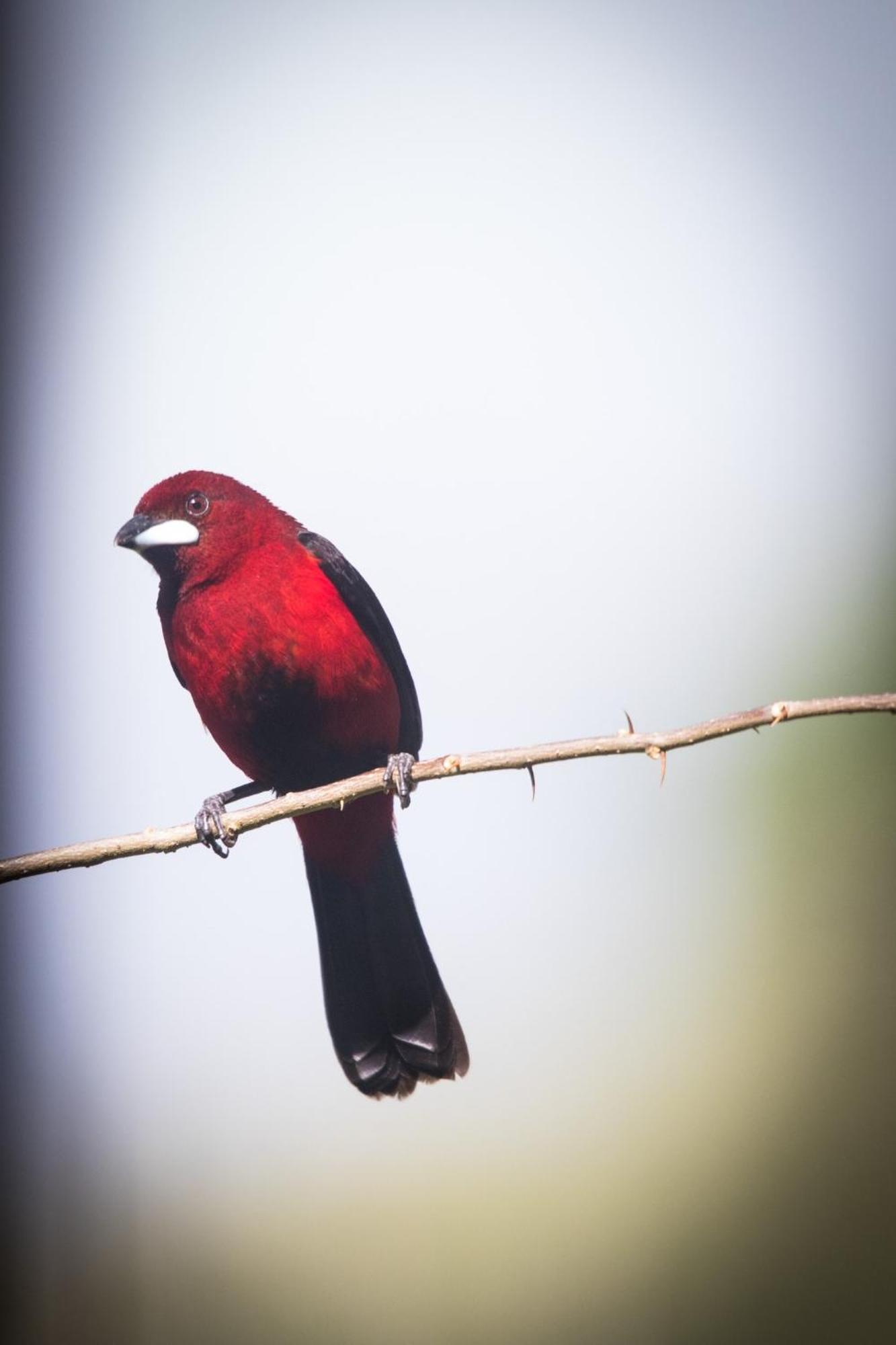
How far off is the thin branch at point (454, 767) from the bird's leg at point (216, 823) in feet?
0.51

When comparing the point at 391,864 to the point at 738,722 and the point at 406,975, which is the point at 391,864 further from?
the point at 738,722

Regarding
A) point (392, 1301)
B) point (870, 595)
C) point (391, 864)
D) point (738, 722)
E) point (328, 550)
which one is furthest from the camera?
point (870, 595)

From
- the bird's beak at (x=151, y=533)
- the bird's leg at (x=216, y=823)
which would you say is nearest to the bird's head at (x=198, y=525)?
the bird's beak at (x=151, y=533)

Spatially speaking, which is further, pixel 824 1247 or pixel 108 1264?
pixel 824 1247

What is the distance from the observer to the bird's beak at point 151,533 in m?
2.21

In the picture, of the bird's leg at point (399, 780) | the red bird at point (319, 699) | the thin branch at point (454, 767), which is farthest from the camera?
the red bird at point (319, 699)

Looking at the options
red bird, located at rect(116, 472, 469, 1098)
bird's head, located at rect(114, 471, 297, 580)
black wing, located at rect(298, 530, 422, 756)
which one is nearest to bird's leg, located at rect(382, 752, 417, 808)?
red bird, located at rect(116, 472, 469, 1098)

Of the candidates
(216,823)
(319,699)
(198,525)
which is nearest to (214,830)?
(216,823)

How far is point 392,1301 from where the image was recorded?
2213mm

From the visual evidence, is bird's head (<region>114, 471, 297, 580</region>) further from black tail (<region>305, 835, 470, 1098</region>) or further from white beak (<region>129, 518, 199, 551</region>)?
black tail (<region>305, 835, 470, 1098</region>)

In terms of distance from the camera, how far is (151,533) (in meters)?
2.23

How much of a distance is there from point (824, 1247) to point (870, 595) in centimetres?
148

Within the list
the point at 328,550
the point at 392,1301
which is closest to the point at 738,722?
the point at 328,550

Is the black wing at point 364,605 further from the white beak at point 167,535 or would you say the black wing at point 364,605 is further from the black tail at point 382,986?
the black tail at point 382,986
